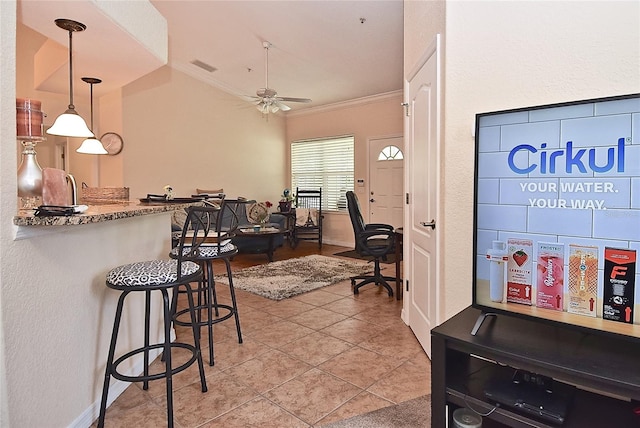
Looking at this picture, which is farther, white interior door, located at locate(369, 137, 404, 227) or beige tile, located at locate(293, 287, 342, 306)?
white interior door, located at locate(369, 137, 404, 227)

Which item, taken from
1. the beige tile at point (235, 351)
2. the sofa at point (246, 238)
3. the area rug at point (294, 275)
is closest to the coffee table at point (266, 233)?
the sofa at point (246, 238)

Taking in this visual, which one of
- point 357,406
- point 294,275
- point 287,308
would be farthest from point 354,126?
point 357,406

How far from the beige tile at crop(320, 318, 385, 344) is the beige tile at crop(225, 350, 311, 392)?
0.52 m

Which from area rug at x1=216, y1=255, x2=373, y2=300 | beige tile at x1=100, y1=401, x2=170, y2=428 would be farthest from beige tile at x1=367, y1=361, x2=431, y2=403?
area rug at x1=216, y1=255, x2=373, y2=300

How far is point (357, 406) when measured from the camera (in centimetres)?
200

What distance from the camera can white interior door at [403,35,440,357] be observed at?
2375mm

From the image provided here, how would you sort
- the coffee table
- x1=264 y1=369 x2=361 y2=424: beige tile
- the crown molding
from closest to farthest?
x1=264 y1=369 x2=361 y2=424: beige tile → the coffee table → the crown molding

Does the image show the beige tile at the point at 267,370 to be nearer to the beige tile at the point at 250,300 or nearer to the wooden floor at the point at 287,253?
the beige tile at the point at 250,300

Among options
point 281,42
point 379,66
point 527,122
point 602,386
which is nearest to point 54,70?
point 281,42

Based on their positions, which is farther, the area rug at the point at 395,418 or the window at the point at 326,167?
the window at the point at 326,167

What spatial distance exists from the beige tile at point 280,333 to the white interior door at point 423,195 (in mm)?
897

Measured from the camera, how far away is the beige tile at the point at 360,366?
2295 millimetres

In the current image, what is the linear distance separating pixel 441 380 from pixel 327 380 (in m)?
0.96

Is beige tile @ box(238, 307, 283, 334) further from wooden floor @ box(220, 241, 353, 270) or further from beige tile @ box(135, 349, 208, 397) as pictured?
wooden floor @ box(220, 241, 353, 270)
